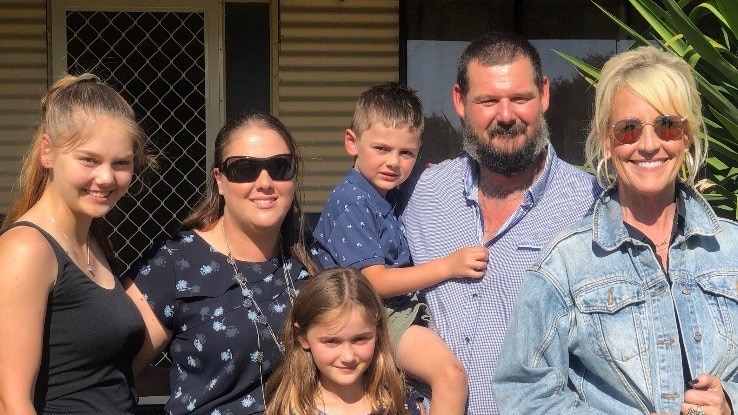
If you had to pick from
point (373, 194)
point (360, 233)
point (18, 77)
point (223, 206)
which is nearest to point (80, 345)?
point (223, 206)

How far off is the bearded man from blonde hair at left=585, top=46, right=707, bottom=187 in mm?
499

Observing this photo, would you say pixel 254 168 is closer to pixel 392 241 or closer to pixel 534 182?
pixel 392 241

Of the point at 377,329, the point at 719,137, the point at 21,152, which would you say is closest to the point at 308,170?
the point at 21,152

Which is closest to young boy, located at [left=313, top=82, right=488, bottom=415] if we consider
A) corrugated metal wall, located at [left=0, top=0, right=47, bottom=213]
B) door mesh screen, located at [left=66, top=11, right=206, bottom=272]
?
door mesh screen, located at [left=66, top=11, right=206, bottom=272]

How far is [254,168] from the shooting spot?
10.7 feet

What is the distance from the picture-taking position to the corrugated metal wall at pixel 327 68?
6.18m

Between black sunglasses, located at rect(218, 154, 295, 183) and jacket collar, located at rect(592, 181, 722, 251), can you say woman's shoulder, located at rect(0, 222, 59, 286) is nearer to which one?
black sunglasses, located at rect(218, 154, 295, 183)

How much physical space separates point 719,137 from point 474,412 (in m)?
1.73

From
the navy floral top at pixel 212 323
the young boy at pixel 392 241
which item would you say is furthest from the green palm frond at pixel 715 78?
the navy floral top at pixel 212 323

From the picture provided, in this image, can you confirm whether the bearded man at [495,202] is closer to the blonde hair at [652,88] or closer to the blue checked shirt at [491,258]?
the blue checked shirt at [491,258]

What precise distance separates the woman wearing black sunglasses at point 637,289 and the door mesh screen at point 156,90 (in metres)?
3.80

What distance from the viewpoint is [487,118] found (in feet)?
11.0

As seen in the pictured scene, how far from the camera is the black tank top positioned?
112 inches

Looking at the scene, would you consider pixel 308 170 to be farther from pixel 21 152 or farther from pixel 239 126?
pixel 239 126
